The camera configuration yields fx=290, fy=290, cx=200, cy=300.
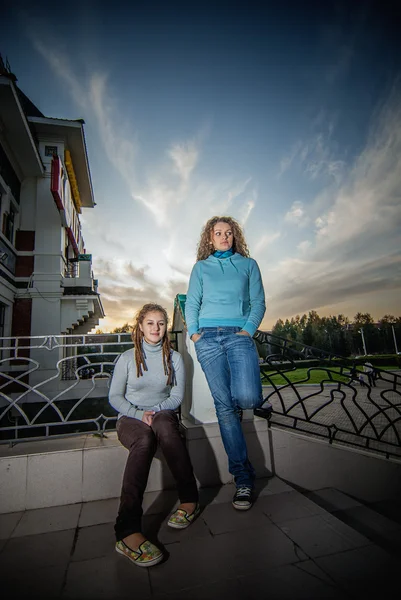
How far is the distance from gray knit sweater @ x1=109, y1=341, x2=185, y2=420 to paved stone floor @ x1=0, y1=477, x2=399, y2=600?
0.72 meters

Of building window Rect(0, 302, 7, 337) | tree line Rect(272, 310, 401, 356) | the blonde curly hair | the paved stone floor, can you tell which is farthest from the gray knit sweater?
tree line Rect(272, 310, 401, 356)

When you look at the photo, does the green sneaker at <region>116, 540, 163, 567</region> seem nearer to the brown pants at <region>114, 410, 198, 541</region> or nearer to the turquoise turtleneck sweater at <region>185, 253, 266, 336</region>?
the brown pants at <region>114, 410, 198, 541</region>

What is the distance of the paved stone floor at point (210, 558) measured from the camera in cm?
124

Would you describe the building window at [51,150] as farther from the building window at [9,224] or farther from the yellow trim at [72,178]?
the building window at [9,224]

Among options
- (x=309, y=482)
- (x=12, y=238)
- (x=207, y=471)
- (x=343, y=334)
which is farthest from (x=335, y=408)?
(x=343, y=334)

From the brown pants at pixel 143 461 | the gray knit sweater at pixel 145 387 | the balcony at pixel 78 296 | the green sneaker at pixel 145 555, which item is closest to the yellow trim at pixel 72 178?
the balcony at pixel 78 296

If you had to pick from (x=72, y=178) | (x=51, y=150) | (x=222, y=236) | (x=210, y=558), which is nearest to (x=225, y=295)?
(x=222, y=236)

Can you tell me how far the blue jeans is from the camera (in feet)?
6.88

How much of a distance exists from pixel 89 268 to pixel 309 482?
9595 mm

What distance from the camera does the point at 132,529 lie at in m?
1.56

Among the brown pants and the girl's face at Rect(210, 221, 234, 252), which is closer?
the brown pants

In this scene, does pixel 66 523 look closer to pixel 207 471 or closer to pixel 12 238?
pixel 207 471

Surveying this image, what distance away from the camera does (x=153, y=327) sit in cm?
239

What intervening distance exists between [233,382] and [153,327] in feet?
2.55
